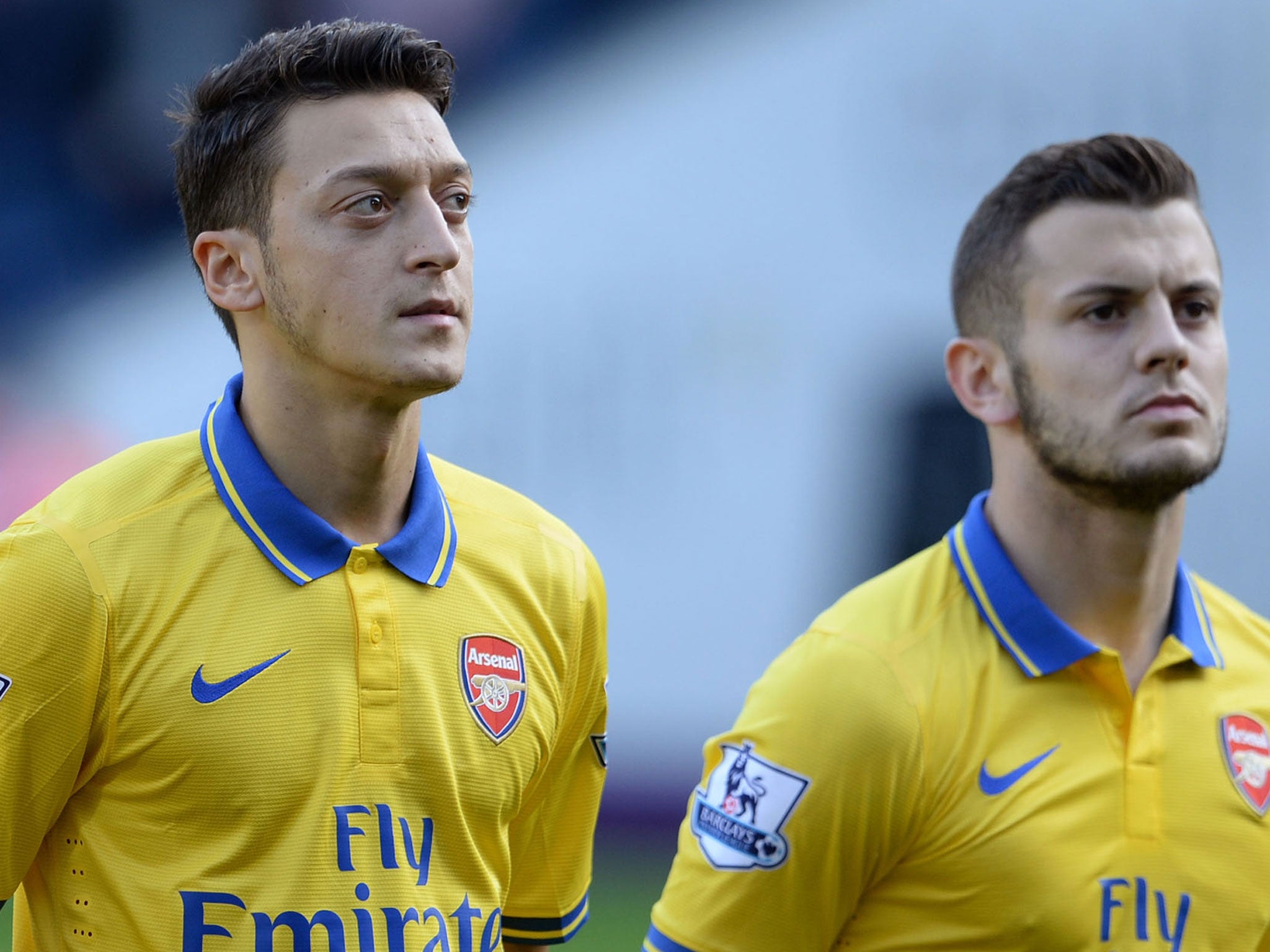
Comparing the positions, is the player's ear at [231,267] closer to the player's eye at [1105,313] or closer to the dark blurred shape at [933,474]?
the player's eye at [1105,313]

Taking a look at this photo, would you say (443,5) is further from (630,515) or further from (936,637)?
(936,637)

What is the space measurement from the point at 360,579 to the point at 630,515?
3696 millimetres

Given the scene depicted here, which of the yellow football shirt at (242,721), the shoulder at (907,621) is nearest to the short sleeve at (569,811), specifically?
the yellow football shirt at (242,721)

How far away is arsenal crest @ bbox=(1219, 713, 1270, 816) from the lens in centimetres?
226

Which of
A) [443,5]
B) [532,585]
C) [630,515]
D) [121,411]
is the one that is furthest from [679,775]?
[532,585]

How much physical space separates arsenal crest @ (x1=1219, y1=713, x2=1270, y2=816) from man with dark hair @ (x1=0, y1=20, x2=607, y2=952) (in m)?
0.93

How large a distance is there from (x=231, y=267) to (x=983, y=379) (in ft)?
3.70

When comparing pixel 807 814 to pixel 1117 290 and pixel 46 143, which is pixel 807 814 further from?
pixel 46 143

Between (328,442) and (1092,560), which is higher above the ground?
(328,442)

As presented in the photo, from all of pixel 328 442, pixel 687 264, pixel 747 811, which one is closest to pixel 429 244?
pixel 328 442

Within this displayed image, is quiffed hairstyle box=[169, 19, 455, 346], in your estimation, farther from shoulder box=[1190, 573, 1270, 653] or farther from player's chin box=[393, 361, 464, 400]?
shoulder box=[1190, 573, 1270, 653]

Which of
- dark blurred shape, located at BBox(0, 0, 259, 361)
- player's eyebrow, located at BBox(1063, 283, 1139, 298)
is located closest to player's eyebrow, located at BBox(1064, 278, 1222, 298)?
player's eyebrow, located at BBox(1063, 283, 1139, 298)

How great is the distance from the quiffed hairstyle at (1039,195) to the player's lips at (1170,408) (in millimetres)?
233

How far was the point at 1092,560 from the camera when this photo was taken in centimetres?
235
